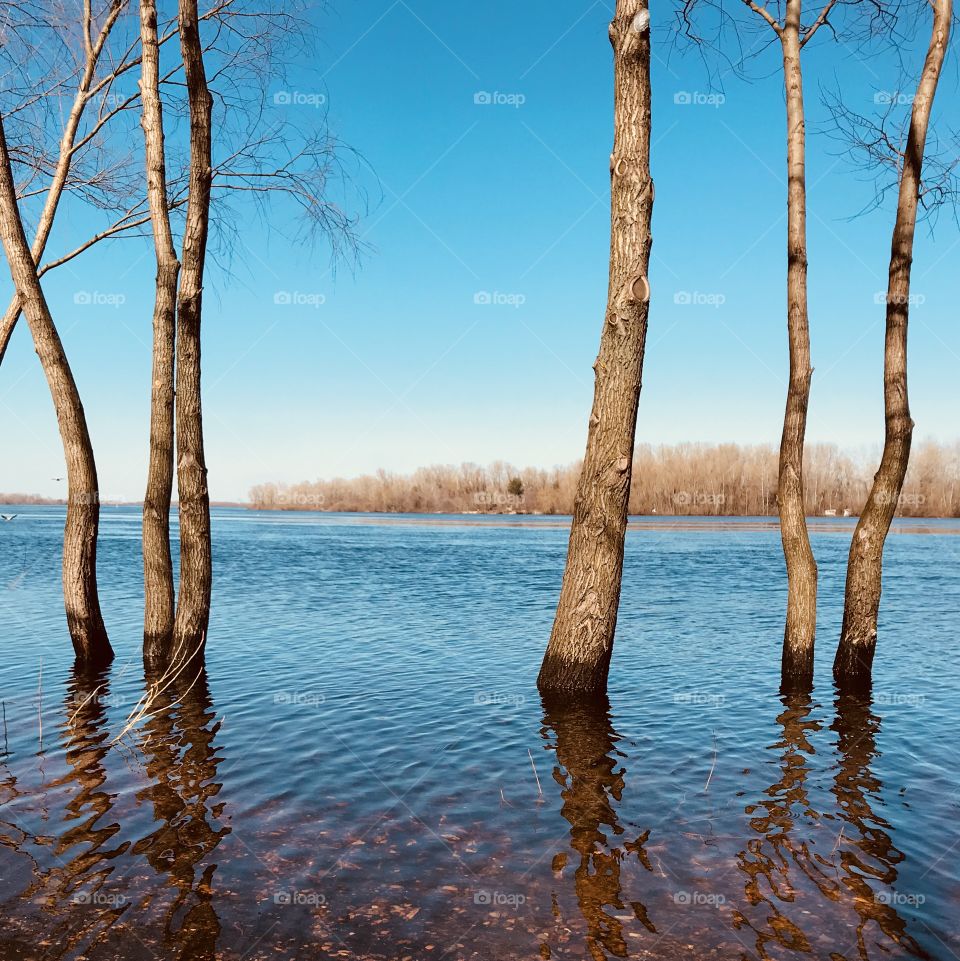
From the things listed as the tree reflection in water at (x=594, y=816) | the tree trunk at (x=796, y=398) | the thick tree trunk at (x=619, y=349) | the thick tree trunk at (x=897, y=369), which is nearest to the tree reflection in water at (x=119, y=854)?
the tree reflection in water at (x=594, y=816)

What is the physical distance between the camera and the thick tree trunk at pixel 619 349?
7.72 metres

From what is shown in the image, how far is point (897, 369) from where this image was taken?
9148 millimetres

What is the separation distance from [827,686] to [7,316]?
1195cm

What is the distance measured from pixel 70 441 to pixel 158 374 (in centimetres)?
148

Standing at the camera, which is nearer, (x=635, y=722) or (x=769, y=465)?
(x=635, y=722)

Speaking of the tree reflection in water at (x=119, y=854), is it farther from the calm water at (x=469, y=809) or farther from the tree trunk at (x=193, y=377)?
the tree trunk at (x=193, y=377)

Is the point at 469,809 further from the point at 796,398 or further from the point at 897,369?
the point at 897,369

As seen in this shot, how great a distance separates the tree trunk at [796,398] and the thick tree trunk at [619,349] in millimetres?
2522

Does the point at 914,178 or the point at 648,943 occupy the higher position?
the point at 914,178

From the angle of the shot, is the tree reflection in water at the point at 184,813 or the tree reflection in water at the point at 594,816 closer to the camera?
the tree reflection in water at the point at 184,813

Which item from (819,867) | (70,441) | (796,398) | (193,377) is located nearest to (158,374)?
(193,377)

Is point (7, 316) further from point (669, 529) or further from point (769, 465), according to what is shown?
point (769, 465)

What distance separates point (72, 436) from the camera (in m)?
10.2

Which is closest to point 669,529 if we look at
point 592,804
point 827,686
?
point 827,686
